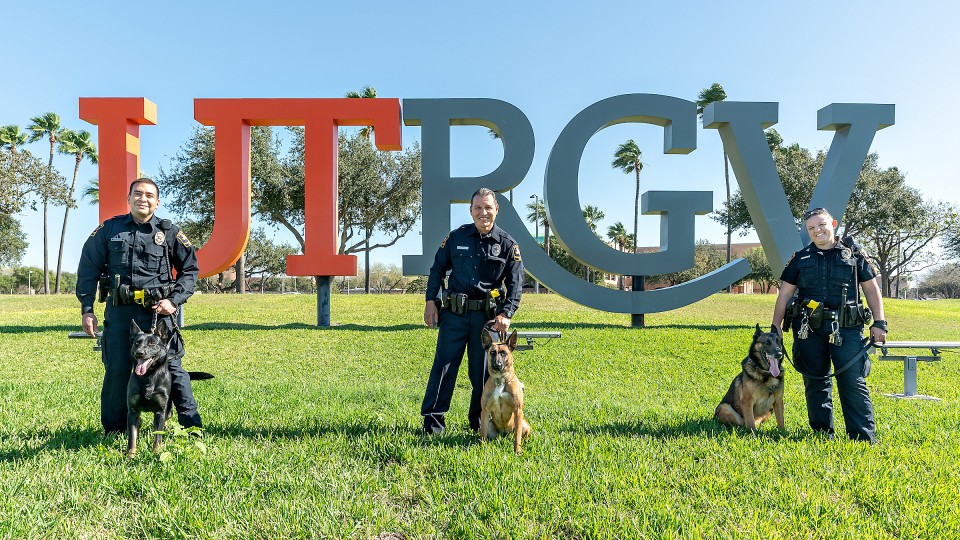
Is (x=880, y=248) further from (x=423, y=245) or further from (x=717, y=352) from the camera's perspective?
(x=423, y=245)

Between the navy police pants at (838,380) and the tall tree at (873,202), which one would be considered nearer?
the navy police pants at (838,380)

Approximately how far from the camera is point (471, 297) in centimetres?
464

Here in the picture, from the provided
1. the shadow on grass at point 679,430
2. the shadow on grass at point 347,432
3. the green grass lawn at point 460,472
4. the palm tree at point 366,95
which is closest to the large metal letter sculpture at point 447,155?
the green grass lawn at point 460,472

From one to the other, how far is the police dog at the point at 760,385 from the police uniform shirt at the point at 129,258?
4859mm

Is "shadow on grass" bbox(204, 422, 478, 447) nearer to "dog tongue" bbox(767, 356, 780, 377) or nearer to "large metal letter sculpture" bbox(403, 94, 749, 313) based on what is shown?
"dog tongue" bbox(767, 356, 780, 377)

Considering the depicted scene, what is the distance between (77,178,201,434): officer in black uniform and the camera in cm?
430

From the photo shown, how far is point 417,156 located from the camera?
31297 mm

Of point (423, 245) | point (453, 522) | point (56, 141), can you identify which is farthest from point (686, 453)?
point (56, 141)

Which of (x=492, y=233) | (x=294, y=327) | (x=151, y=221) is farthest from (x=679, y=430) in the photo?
(x=294, y=327)

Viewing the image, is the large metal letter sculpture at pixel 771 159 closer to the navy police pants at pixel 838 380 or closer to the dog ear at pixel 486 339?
→ the navy police pants at pixel 838 380

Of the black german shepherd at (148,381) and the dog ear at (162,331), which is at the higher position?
the dog ear at (162,331)

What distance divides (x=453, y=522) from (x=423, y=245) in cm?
950

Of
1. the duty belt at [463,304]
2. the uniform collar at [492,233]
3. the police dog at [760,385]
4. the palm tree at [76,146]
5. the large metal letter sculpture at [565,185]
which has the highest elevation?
the palm tree at [76,146]

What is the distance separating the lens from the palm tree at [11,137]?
34.1m
